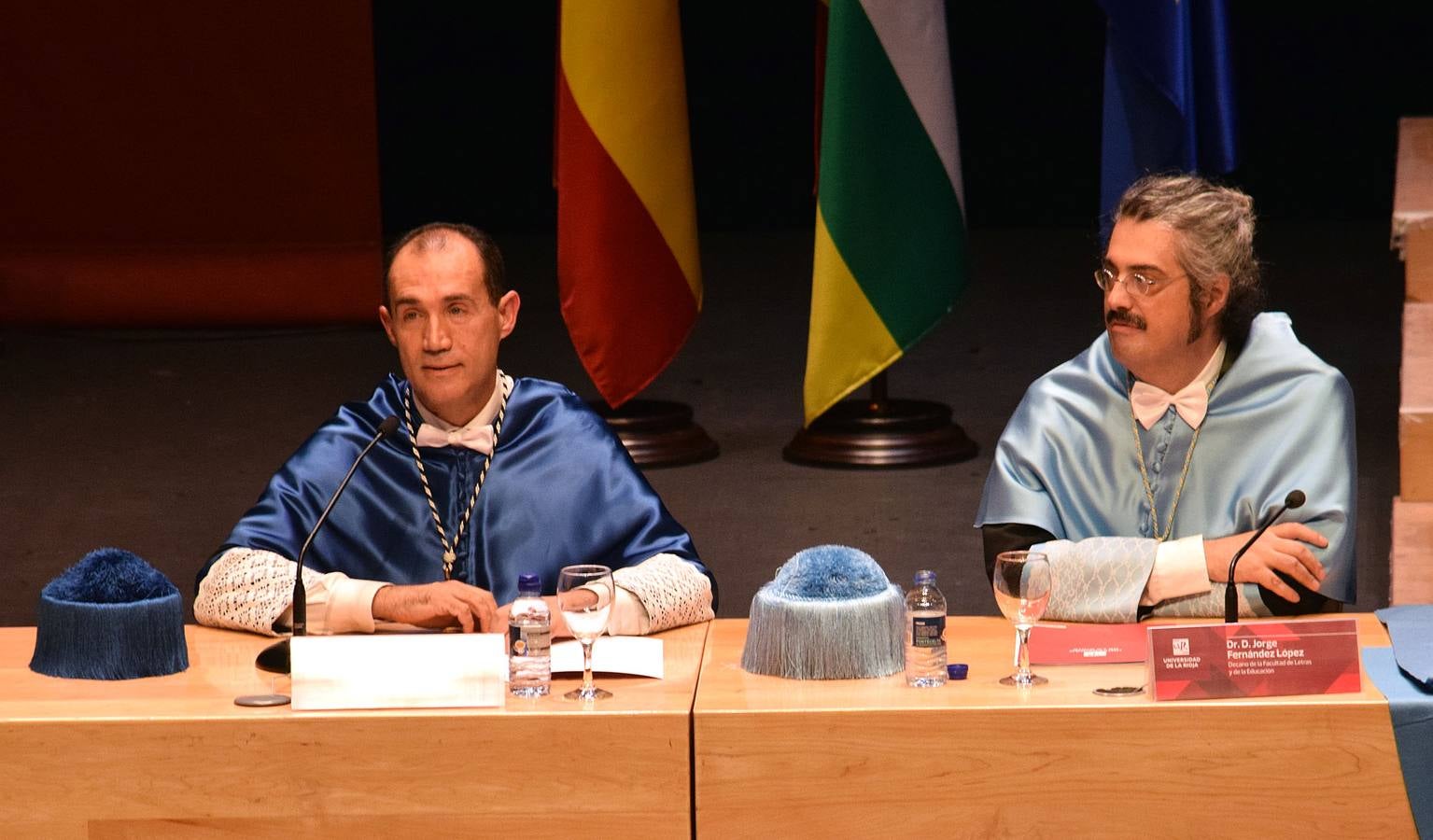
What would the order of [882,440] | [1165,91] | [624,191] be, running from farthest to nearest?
[882,440] → [624,191] → [1165,91]

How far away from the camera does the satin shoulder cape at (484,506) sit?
10.7 ft

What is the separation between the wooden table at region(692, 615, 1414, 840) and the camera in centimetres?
246

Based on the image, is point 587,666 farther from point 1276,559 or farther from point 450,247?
point 1276,559

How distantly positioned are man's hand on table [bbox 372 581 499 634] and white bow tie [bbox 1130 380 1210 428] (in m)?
1.02

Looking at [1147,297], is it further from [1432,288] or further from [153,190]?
[153,190]

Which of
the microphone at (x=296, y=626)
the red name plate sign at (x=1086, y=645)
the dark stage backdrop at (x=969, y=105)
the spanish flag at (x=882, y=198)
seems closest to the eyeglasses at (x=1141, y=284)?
the red name plate sign at (x=1086, y=645)

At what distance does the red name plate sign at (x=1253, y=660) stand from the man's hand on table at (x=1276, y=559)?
44 cm

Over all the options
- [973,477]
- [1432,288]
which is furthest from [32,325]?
[1432,288]

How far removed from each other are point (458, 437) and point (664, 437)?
11.3ft

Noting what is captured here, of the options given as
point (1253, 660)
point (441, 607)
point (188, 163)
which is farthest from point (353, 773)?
point (188, 163)

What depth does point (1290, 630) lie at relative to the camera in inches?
98.2

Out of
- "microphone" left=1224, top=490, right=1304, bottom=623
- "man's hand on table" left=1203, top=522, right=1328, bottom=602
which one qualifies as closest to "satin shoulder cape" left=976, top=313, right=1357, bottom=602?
"man's hand on table" left=1203, top=522, right=1328, bottom=602

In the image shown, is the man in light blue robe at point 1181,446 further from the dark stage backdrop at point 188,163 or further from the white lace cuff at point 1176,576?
the dark stage backdrop at point 188,163

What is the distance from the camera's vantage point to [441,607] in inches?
114
